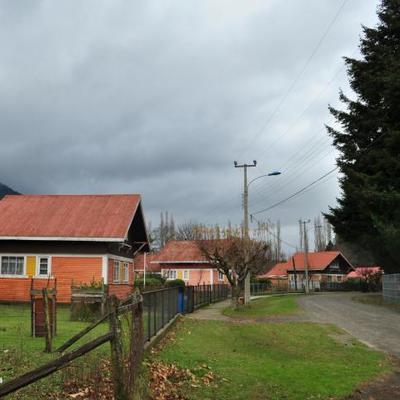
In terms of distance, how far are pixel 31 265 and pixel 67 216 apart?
3.21 meters

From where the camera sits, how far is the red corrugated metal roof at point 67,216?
29.2 metres

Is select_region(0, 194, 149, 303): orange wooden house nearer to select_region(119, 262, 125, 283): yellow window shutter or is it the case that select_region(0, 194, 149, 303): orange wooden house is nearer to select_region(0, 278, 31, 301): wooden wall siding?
select_region(0, 278, 31, 301): wooden wall siding

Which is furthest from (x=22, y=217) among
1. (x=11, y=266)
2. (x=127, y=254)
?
(x=127, y=254)

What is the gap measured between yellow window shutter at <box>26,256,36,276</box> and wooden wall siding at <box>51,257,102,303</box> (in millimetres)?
1008

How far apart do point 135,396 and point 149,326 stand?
20.3 feet

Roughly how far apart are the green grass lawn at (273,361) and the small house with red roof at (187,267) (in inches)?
1557

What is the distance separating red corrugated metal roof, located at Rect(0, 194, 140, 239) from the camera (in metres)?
29.2

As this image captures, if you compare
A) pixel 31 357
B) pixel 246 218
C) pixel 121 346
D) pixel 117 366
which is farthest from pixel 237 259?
pixel 117 366

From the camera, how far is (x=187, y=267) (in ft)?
197

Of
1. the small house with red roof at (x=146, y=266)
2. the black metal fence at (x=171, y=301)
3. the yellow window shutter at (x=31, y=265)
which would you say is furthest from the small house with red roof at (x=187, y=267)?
the yellow window shutter at (x=31, y=265)

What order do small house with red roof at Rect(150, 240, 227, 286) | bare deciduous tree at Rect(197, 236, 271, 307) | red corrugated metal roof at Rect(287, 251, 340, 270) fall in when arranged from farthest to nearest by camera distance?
red corrugated metal roof at Rect(287, 251, 340, 270) → small house with red roof at Rect(150, 240, 227, 286) → bare deciduous tree at Rect(197, 236, 271, 307)

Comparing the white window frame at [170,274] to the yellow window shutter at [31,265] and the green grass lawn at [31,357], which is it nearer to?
the yellow window shutter at [31,265]

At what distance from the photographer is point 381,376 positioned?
1100 centimetres

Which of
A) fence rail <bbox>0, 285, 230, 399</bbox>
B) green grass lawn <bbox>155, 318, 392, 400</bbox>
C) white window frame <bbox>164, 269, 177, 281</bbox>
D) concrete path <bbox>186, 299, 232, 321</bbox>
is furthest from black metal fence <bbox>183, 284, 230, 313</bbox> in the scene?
fence rail <bbox>0, 285, 230, 399</bbox>
